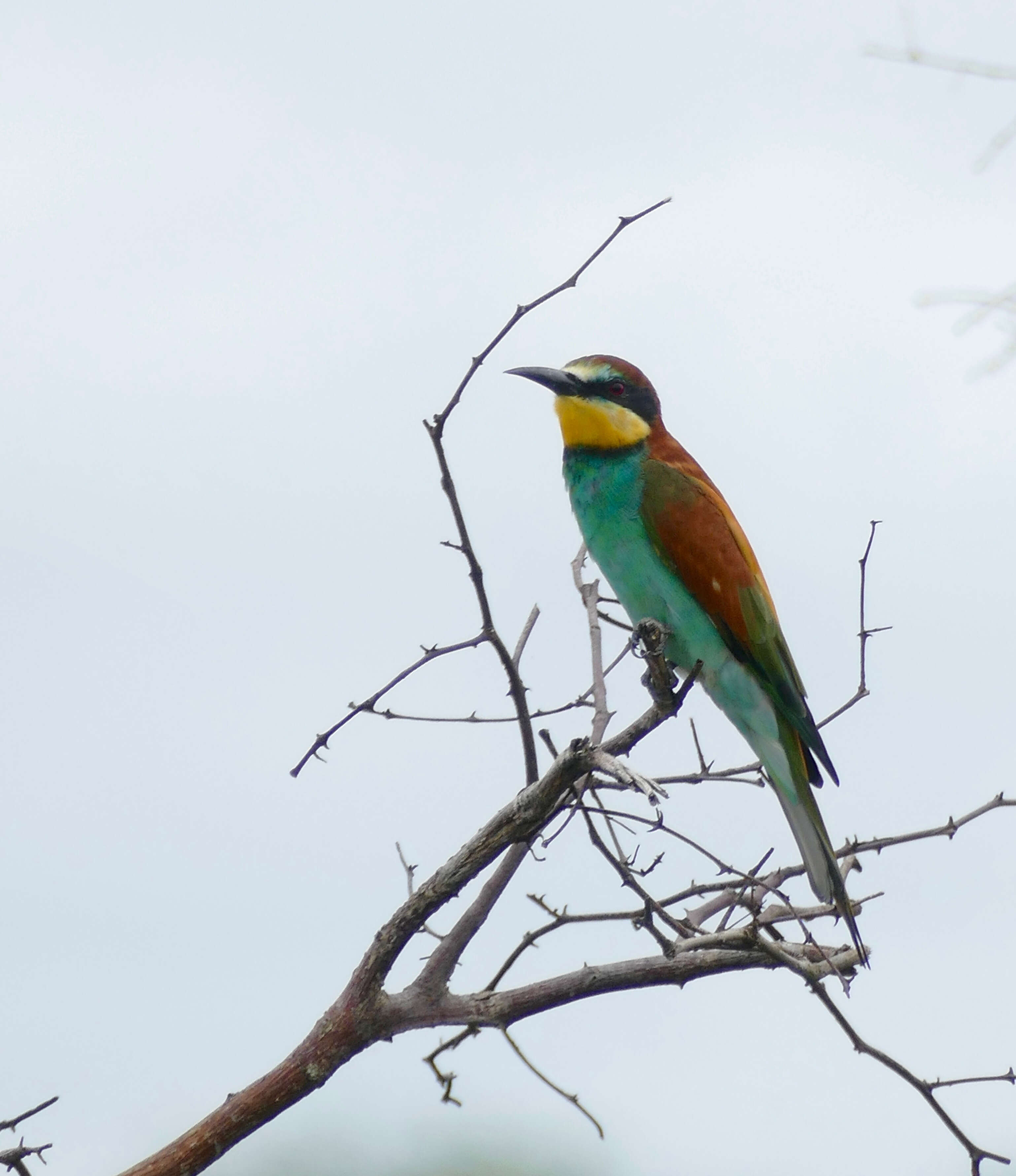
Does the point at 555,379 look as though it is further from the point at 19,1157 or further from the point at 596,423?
the point at 19,1157

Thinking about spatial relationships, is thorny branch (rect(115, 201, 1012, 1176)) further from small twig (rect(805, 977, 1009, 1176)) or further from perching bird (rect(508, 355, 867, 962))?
perching bird (rect(508, 355, 867, 962))

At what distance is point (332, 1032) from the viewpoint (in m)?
2.13

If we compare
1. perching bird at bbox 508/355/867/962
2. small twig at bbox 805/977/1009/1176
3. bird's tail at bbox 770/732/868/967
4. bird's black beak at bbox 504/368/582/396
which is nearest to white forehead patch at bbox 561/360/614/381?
bird's black beak at bbox 504/368/582/396

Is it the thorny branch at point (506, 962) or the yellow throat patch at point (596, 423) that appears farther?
the yellow throat patch at point (596, 423)

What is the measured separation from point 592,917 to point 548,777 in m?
0.38

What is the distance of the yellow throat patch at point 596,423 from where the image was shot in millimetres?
3662

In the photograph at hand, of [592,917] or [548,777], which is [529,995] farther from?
[548,777]

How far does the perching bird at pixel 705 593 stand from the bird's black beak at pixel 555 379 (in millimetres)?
235

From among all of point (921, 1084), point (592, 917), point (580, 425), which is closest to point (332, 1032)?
point (592, 917)

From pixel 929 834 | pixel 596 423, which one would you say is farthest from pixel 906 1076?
pixel 596 423

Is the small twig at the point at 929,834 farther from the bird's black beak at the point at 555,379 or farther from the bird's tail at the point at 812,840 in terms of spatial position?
the bird's black beak at the point at 555,379

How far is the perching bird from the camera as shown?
3.44 m

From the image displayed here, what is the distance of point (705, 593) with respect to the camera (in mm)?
3432

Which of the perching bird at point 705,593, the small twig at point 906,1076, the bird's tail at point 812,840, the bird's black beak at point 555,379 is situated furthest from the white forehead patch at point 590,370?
the small twig at point 906,1076
